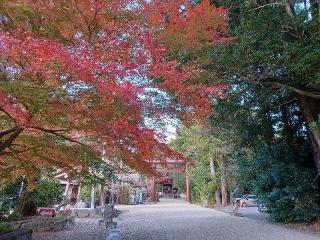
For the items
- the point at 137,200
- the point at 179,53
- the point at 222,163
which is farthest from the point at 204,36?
the point at 137,200

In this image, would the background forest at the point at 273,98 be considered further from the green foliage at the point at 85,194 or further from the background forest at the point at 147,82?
the green foliage at the point at 85,194

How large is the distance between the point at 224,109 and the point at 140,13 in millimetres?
6358

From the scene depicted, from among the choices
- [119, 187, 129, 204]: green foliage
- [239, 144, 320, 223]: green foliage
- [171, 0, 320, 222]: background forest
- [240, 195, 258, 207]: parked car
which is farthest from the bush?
[119, 187, 129, 204]: green foliage

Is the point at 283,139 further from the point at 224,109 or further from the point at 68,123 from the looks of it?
the point at 68,123

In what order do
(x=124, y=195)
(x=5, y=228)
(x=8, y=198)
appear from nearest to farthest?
(x=5, y=228) < (x=8, y=198) < (x=124, y=195)

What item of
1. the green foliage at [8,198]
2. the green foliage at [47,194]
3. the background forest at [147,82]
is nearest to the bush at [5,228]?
the background forest at [147,82]

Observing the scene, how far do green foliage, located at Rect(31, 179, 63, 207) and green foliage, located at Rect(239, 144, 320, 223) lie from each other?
9.67 meters

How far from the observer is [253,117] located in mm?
16969

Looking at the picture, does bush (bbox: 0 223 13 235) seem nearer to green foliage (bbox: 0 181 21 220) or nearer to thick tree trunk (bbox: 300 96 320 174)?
green foliage (bbox: 0 181 21 220)

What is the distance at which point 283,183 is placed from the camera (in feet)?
53.4

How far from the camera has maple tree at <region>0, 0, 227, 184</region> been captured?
6223mm

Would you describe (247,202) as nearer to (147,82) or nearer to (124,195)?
(124,195)

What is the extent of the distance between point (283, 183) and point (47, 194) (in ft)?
36.5

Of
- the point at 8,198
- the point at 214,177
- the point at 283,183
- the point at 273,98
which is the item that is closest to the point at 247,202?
the point at 214,177
